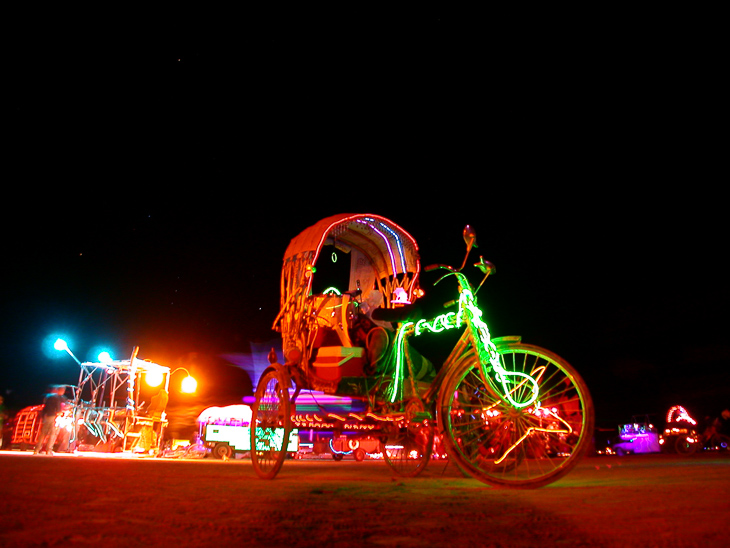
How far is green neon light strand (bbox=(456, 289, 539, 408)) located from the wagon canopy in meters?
1.42

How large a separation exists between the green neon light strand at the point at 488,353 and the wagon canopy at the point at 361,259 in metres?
1.42

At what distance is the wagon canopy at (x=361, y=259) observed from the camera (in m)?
5.48

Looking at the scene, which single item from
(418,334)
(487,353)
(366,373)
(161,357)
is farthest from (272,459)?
(161,357)

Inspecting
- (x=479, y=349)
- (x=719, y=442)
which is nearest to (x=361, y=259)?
(x=479, y=349)

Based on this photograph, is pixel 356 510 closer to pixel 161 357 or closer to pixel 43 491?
pixel 43 491

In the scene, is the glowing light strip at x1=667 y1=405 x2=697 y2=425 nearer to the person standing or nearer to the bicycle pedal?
the bicycle pedal

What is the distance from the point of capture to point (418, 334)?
4.51 metres

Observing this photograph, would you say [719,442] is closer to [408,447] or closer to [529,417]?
[408,447]

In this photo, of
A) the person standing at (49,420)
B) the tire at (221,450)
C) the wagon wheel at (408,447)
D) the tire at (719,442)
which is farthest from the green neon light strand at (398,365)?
the tire at (719,442)

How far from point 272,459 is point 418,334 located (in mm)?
1785

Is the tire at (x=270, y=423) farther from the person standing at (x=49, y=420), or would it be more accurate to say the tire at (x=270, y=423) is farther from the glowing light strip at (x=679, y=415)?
the glowing light strip at (x=679, y=415)

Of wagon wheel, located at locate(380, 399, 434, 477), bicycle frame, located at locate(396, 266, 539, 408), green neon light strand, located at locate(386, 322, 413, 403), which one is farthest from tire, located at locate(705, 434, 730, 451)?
bicycle frame, located at locate(396, 266, 539, 408)

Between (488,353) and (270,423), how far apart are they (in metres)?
2.48

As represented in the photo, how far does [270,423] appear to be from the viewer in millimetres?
5121
